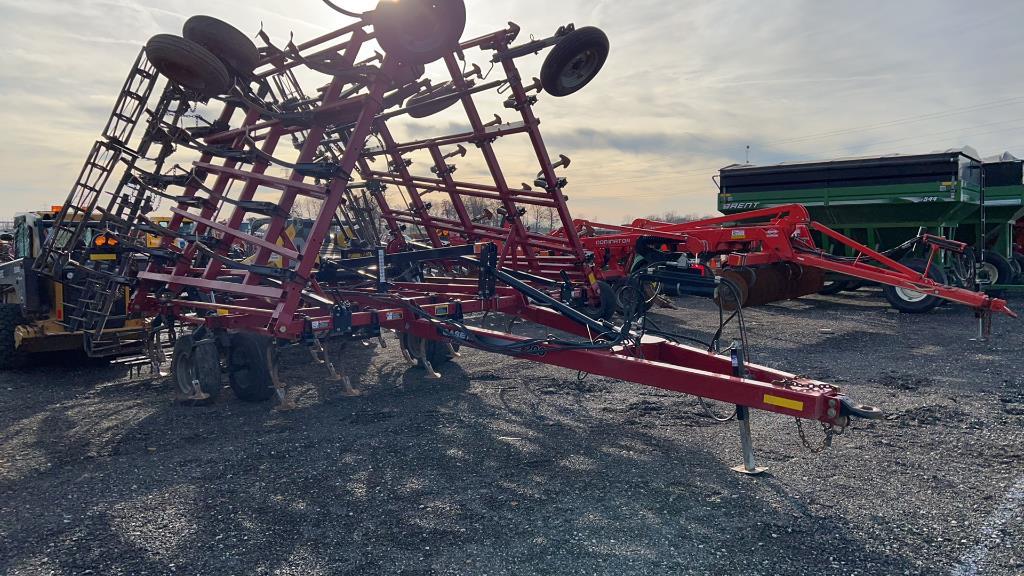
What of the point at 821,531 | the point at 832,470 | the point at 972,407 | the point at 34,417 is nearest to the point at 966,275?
the point at 972,407

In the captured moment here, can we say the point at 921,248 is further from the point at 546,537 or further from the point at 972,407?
the point at 546,537

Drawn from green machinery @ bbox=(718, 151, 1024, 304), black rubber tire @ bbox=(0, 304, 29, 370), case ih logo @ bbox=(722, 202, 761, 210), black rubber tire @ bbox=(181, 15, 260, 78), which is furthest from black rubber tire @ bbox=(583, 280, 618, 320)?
case ih logo @ bbox=(722, 202, 761, 210)

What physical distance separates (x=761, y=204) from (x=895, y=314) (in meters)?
4.24

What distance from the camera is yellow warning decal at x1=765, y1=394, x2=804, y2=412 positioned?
3869mm

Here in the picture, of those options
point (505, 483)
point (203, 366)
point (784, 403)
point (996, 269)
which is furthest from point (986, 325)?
point (203, 366)

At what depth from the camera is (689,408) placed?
19.6 ft

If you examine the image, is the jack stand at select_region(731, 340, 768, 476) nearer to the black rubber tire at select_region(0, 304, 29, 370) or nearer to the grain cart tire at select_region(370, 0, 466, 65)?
the grain cart tire at select_region(370, 0, 466, 65)

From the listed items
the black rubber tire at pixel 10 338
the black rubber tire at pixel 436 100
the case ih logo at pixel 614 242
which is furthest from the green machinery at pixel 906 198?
the black rubber tire at pixel 10 338

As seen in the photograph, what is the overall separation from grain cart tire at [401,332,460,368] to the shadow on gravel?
160 cm

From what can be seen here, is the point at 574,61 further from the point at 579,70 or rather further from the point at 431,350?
the point at 431,350

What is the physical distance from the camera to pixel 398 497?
13.7ft

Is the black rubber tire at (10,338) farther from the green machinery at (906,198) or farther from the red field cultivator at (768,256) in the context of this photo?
the green machinery at (906,198)

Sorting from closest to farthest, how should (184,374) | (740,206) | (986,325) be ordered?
(184,374) → (986,325) → (740,206)

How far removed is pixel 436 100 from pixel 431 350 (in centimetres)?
285
